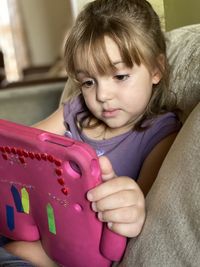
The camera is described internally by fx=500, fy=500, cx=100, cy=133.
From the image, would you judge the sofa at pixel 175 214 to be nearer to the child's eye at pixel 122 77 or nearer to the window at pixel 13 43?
the child's eye at pixel 122 77

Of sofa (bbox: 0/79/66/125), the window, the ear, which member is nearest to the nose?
the ear

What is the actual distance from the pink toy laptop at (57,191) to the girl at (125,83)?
91 millimetres

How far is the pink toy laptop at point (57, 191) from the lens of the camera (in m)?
0.66

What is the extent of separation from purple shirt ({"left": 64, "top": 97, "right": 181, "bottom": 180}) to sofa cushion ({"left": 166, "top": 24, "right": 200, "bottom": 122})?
4 centimetres

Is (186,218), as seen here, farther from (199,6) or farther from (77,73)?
(199,6)

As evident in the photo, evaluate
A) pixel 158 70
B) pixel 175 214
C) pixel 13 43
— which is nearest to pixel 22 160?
pixel 175 214

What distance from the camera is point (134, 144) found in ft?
3.13

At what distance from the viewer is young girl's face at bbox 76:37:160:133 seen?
0.88 m

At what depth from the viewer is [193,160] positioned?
62cm

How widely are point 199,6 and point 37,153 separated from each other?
627mm

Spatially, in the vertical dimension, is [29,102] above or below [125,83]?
below

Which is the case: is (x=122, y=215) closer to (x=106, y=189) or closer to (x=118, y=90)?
(x=106, y=189)

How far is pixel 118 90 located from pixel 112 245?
307 mm

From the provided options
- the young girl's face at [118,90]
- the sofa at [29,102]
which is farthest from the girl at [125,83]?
the sofa at [29,102]
